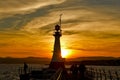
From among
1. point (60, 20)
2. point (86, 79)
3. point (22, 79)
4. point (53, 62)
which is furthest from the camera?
point (60, 20)

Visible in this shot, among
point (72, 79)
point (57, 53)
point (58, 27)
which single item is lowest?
point (72, 79)

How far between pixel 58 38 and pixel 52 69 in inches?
229

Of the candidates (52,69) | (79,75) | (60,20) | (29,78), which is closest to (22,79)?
(29,78)

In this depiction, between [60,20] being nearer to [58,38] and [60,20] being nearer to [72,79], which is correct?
[58,38]

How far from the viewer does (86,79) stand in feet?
160

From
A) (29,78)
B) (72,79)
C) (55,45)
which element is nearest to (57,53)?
(55,45)

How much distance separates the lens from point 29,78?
51.2m

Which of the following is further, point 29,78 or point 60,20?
point 60,20

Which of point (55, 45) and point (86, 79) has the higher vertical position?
point (55, 45)

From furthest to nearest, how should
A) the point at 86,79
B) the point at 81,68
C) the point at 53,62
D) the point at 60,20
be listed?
the point at 60,20, the point at 53,62, the point at 86,79, the point at 81,68

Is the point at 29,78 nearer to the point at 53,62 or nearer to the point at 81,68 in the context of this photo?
the point at 53,62

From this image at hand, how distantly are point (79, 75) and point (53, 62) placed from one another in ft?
26.0

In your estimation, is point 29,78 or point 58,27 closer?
point 29,78

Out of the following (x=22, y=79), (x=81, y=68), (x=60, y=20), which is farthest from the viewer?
(x=60, y=20)
